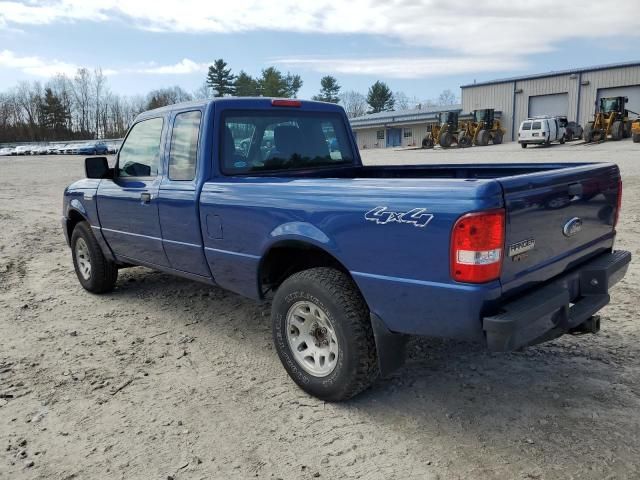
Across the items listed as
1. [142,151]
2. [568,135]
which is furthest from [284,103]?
[568,135]

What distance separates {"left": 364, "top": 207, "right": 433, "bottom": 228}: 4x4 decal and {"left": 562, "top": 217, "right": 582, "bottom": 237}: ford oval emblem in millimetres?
949

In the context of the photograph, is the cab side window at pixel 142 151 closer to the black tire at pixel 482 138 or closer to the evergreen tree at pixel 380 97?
the black tire at pixel 482 138

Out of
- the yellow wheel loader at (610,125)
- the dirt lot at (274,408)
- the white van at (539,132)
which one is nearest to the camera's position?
the dirt lot at (274,408)

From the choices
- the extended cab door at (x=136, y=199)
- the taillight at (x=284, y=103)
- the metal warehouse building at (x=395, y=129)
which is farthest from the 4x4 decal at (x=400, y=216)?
the metal warehouse building at (x=395, y=129)

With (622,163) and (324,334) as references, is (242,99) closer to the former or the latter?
(324,334)

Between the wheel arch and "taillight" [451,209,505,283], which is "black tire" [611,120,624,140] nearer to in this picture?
the wheel arch

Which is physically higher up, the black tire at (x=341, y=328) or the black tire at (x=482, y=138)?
the black tire at (x=482, y=138)

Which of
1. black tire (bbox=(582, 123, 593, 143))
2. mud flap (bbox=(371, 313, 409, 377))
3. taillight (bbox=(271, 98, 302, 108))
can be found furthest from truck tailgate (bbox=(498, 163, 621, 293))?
black tire (bbox=(582, 123, 593, 143))

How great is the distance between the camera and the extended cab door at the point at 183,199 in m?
4.05

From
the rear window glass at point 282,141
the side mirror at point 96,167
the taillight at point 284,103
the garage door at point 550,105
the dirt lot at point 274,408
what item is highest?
the garage door at point 550,105

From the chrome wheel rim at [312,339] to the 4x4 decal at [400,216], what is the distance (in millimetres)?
737

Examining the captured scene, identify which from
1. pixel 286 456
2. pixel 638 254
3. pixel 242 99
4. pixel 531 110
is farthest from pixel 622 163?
pixel 531 110

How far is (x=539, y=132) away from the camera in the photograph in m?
31.3

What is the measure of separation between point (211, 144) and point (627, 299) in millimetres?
3950
